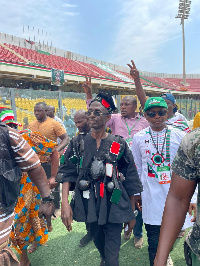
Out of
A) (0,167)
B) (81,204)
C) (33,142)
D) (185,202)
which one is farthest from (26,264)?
(185,202)

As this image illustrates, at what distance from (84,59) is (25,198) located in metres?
27.7

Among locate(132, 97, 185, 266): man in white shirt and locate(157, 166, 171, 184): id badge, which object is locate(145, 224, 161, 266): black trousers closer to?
locate(132, 97, 185, 266): man in white shirt

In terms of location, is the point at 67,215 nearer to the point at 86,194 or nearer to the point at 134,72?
the point at 86,194

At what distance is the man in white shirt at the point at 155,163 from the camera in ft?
8.35

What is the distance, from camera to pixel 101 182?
2.29 metres

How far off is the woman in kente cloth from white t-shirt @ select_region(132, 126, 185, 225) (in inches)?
44.5

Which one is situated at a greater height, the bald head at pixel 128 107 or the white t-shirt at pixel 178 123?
the bald head at pixel 128 107

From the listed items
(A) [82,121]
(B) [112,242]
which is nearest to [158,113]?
(B) [112,242]

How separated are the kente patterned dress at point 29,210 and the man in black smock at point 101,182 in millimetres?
572

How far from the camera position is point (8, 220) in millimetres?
1685

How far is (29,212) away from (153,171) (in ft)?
5.15

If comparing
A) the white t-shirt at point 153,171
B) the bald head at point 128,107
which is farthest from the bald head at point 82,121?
the white t-shirt at point 153,171

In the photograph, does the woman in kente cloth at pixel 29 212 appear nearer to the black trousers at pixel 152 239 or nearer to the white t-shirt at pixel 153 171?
the white t-shirt at pixel 153 171

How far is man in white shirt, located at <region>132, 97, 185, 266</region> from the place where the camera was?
2.54 metres
